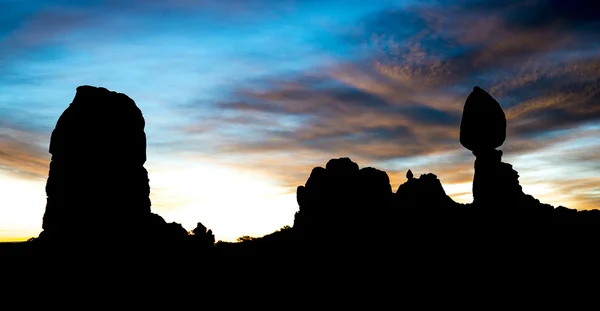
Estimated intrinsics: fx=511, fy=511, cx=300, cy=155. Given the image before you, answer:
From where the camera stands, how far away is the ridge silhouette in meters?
44.0

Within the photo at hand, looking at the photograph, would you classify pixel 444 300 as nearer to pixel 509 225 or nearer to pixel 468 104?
pixel 509 225

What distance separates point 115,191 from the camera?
1777 inches

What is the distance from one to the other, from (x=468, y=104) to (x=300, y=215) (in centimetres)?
3589

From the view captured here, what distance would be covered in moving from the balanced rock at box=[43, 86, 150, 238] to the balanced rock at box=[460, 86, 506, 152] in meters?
41.8

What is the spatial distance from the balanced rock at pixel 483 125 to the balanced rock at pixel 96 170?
137ft

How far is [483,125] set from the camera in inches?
2616

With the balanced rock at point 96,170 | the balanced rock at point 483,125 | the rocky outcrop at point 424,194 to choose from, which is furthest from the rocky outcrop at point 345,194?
the balanced rock at point 96,170

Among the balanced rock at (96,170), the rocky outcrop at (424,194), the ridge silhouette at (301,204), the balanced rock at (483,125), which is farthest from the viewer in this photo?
the rocky outcrop at (424,194)

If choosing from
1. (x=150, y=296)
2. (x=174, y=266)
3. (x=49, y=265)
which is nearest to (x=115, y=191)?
(x=49, y=265)

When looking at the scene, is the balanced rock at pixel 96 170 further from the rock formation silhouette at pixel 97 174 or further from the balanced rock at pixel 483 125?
the balanced rock at pixel 483 125

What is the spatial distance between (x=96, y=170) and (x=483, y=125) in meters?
47.3

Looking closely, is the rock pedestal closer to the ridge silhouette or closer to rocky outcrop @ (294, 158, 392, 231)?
the ridge silhouette

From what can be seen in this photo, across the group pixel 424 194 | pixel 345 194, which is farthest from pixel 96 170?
pixel 424 194

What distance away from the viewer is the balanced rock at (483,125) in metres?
66.2
